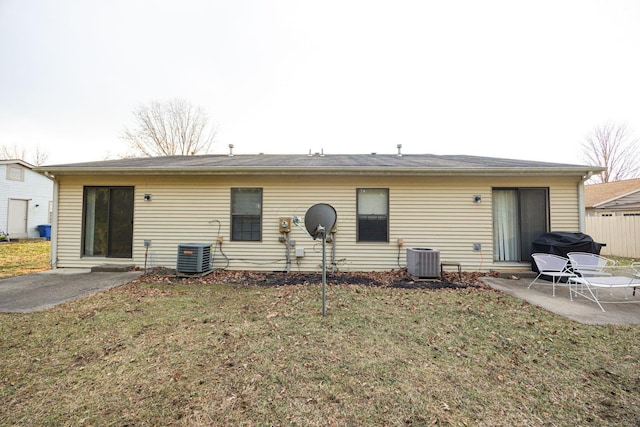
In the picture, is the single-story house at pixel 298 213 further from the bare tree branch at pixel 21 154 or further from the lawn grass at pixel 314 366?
the bare tree branch at pixel 21 154

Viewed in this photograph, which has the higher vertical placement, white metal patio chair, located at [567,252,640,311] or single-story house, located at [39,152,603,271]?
single-story house, located at [39,152,603,271]

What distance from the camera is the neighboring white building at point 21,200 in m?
14.5

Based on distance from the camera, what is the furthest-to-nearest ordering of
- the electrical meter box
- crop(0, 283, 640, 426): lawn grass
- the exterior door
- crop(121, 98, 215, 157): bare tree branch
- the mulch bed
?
crop(121, 98, 215, 157): bare tree branch
the exterior door
the electrical meter box
the mulch bed
crop(0, 283, 640, 426): lawn grass

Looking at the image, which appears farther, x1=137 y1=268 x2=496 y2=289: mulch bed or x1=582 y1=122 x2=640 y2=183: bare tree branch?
x1=582 y1=122 x2=640 y2=183: bare tree branch

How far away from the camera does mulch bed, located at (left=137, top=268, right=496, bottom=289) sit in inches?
222

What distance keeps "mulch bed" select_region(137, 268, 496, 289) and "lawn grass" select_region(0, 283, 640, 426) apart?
1.35 m

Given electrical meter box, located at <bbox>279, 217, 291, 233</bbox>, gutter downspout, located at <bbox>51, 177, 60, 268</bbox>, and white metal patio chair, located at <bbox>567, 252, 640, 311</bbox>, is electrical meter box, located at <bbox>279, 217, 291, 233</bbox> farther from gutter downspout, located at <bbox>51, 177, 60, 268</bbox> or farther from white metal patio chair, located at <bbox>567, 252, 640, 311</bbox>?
gutter downspout, located at <bbox>51, 177, 60, 268</bbox>

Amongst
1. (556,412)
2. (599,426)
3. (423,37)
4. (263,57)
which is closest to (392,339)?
(556,412)

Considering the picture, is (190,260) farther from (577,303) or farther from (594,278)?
(594,278)

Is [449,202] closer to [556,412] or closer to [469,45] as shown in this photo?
[556,412]

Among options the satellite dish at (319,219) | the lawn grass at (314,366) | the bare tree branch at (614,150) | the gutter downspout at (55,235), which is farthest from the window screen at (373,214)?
the bare tree branch at (614,150)

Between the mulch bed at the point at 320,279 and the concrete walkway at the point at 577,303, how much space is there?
0.65 metres

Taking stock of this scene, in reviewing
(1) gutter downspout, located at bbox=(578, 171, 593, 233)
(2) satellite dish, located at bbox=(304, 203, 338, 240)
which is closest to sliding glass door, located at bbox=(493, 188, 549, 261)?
(1) gutter downspout, located at bbox=(578, 171, 593, 233)

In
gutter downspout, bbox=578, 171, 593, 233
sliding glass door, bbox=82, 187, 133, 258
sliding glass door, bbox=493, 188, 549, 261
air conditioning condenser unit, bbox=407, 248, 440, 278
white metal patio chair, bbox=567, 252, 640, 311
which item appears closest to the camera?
white metal patio chair, bbox=567, 252, 640, 311
